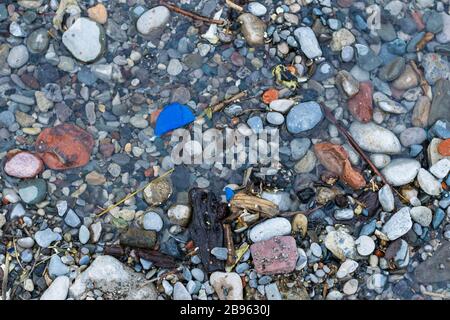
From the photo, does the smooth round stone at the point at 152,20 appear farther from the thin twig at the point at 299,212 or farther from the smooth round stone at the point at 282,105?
the thin twig at the point at 299,212

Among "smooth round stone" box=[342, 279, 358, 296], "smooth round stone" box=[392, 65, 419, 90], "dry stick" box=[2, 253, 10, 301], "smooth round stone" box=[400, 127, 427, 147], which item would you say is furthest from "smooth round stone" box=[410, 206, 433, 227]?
"dry stick" box=[2, 253, 10, 301]

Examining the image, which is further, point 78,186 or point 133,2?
point 133,2

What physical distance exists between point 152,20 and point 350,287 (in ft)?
6.41

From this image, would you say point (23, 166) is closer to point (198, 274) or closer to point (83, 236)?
point (83, 236)

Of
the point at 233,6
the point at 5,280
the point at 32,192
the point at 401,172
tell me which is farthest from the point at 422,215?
the point at 5,280

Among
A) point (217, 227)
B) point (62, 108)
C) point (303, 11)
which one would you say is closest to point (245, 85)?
point (303, 11)

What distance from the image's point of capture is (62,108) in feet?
10.8

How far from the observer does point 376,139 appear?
3.21 m

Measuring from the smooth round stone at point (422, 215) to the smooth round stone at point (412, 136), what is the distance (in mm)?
389

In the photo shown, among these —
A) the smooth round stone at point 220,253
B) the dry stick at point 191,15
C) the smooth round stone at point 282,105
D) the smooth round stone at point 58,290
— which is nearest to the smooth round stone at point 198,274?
the smooth round stone at point 220,253

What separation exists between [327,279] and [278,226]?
0.40m

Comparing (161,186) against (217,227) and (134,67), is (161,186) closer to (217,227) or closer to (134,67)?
(217,227)

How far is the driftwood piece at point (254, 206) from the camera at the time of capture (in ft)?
10.3

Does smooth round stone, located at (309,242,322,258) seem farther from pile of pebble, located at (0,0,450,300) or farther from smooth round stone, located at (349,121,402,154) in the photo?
smooth round stone, located at (349,121,402,154)
